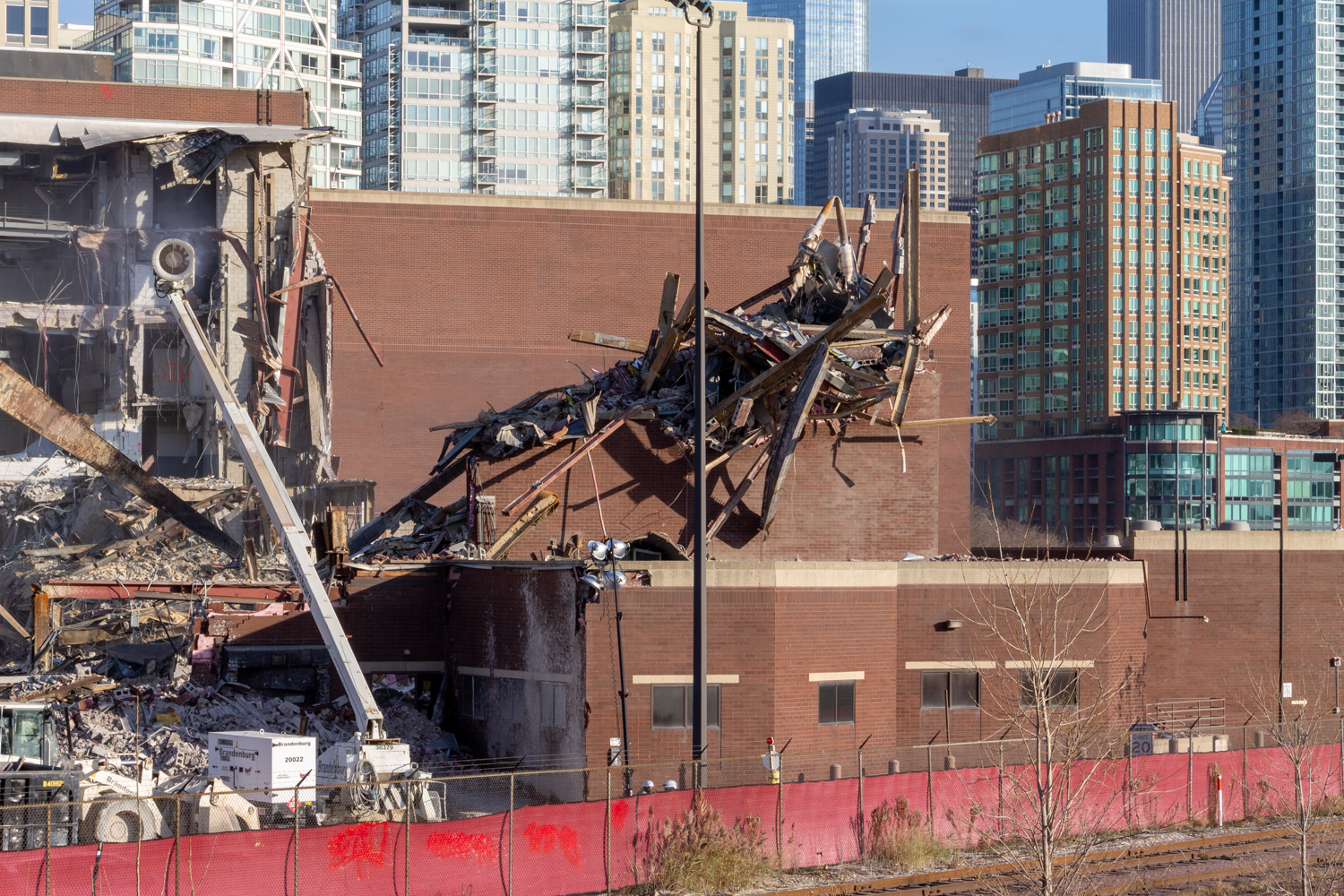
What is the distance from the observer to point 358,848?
2155 centimetres

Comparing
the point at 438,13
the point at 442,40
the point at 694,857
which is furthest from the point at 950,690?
the point at 438,13

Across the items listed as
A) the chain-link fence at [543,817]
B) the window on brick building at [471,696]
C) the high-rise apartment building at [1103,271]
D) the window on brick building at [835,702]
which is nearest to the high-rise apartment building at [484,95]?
the high-rise apartment building at [1103,271]

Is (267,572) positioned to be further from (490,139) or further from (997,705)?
(490,139)

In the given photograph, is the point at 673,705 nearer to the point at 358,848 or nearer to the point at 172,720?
the point at 358,848

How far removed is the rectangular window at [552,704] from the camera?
31219mm

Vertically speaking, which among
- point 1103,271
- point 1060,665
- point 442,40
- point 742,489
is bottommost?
point 1060,665

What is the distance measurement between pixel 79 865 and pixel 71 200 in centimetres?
4552

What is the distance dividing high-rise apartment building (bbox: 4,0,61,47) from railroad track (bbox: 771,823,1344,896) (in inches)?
5946

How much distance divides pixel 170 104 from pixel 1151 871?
52470 mm

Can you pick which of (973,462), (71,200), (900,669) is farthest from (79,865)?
(973,462)

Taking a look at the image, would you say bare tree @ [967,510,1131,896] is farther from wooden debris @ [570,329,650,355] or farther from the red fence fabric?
wooden debris @ [570,329,650,355]

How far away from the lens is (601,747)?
2995cm

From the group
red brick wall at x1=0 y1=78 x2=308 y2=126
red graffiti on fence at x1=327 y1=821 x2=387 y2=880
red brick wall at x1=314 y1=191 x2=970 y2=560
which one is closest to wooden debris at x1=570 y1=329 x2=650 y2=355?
red graffiti on fence at x1=327 y1=821 x2=387 y2=880

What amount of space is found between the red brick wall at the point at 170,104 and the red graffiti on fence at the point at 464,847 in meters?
48.3
